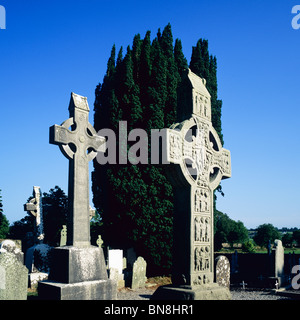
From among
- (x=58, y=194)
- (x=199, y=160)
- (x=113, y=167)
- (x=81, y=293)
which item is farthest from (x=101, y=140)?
(x=58, y=194)

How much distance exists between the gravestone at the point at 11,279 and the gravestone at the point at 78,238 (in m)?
0.50

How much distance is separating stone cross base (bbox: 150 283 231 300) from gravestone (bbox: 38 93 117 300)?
4.17 ft

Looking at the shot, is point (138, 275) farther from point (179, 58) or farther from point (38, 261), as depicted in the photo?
point (179, 58)

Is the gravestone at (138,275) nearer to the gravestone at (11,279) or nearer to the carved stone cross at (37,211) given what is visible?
the carved stone cross at (37,211)

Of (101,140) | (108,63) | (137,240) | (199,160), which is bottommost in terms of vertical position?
(137,240)

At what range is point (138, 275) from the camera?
12414 millimetres

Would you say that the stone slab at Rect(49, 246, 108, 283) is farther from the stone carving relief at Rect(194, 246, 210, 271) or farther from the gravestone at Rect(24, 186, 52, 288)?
the gravestone at Rect(24, 186, 52, 288)

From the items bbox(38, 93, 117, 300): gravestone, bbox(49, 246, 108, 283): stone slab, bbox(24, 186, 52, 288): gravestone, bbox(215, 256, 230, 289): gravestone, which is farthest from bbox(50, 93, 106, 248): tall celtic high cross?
bbox(24, 186, 52, 288): gravestone

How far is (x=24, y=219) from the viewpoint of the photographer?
906 inches

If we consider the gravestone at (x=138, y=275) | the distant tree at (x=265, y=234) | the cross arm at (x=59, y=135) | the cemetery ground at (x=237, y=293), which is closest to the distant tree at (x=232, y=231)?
the distant tree at (x=265, y=234)

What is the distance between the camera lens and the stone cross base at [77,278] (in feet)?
17.3
